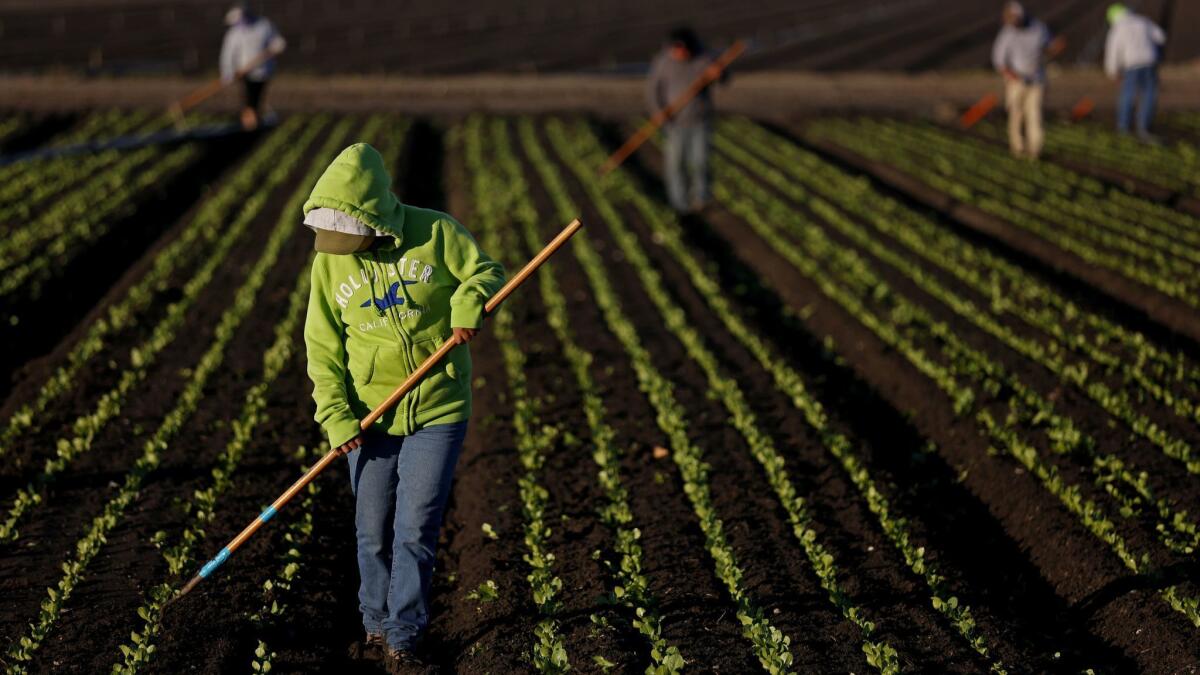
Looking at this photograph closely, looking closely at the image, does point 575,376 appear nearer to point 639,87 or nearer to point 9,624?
point 9,624

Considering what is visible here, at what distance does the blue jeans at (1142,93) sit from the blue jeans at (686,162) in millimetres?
7704

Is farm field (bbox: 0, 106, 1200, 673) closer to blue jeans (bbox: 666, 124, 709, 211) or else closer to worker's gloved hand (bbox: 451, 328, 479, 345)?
blue jeans (bbox: 666, 124, 709, 211)

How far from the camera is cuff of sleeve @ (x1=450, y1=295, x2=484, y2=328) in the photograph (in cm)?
525

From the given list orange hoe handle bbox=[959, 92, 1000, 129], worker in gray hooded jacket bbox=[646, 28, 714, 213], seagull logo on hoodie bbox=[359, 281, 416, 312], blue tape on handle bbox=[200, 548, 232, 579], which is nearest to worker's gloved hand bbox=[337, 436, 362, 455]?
seagull logo on hoodie bbox=[359, 281, 416, 312]

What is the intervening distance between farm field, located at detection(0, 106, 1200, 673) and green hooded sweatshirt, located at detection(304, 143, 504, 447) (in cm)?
121

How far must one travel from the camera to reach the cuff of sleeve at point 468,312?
525 centimetres

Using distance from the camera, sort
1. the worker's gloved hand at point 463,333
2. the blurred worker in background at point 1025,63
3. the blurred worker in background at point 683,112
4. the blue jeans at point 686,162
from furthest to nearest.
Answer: the blurred worker in background at point 1025,63 → the blue jeans at point 686,162 → the blurred worker in background at point 683,112 → the worker's gloved hand at point 463,333

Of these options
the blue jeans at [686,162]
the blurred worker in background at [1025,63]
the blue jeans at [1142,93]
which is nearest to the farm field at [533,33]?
the blue jeans at [1142,93]

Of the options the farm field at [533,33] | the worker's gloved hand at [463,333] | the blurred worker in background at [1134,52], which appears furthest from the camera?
the farm field at [533,33]

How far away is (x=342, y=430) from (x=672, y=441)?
3.39 meters

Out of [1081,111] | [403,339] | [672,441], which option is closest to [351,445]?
[403,339]

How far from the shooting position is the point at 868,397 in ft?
31.8

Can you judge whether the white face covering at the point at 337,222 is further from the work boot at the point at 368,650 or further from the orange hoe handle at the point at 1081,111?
the orange hoe handle at the point at 1081,111

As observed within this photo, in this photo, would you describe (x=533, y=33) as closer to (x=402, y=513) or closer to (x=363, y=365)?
(x=363, y=365)
